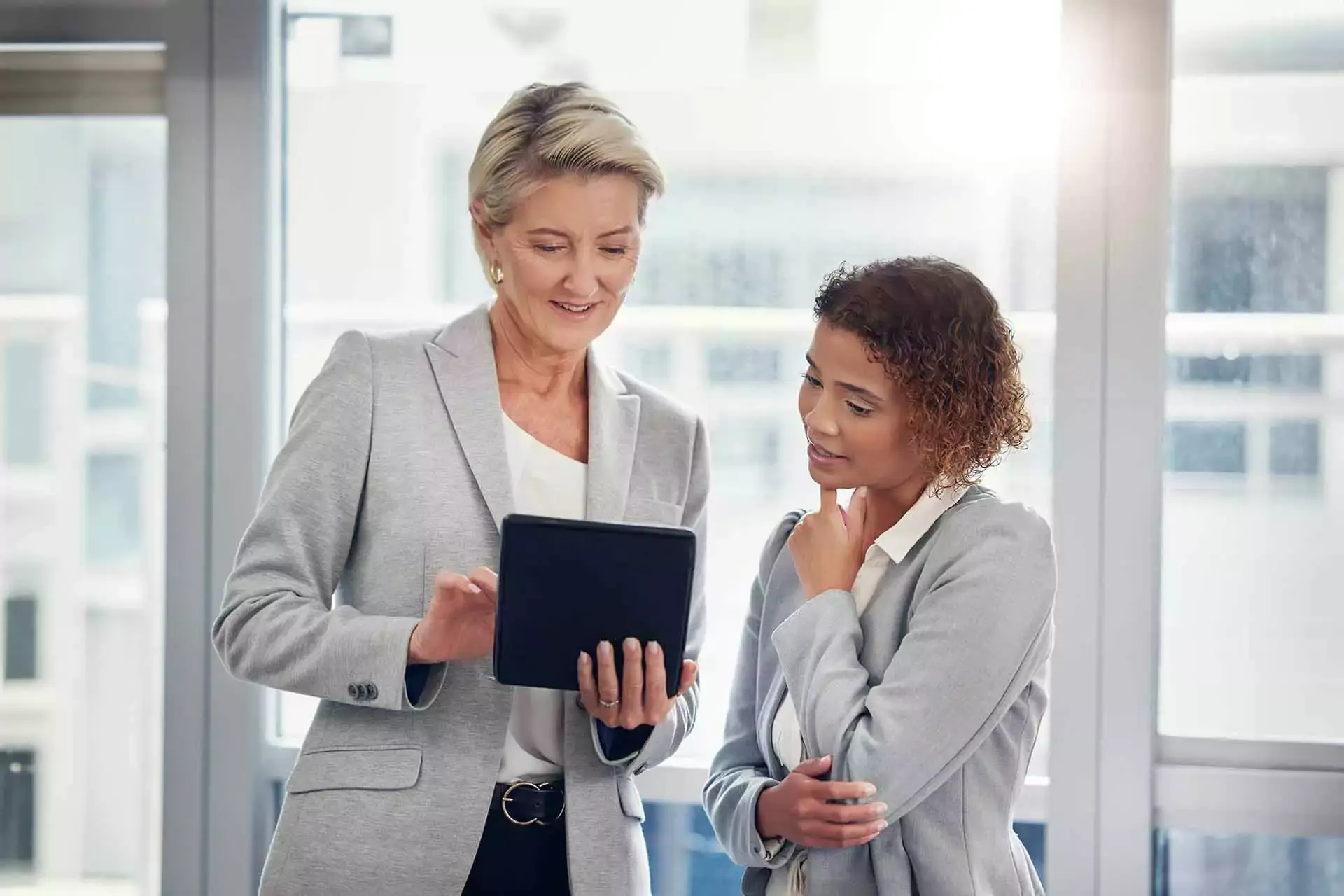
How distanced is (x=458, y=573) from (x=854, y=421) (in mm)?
488

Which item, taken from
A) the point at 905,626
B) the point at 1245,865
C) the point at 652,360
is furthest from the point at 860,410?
the point at 1245,865

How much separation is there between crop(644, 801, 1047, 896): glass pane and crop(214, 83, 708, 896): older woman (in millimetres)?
652

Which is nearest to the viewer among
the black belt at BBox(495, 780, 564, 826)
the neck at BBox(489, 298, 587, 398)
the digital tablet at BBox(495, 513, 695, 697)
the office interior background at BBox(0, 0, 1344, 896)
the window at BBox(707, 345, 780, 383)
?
the digital tablet at BBox(495, 513, 695, 697)

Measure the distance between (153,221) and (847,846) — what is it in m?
1.71

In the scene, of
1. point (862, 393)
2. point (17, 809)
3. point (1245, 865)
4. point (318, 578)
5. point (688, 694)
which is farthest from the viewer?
point (17, 809)

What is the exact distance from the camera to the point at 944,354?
135 centimetres

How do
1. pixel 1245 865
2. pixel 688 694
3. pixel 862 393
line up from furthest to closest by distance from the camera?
1. pixel 1245 865
2. pixel 688 694
3. pixel 862 393

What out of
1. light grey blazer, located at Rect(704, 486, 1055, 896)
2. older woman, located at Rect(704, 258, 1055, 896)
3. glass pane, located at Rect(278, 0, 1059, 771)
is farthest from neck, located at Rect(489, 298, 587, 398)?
glass pane, located at Rect(278, 0, 1059, 771)

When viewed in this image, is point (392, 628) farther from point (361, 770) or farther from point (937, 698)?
point (937, 698)

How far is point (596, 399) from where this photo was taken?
5.19 feet

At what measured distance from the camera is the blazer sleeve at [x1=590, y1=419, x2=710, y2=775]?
4.77 feet

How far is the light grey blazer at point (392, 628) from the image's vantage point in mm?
1403

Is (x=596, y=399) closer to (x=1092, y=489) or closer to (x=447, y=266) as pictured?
(x=447, y=266)

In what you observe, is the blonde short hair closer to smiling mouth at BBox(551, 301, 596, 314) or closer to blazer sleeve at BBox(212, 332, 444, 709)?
smiling mouth at BBox(551, 301, 596, 314)
